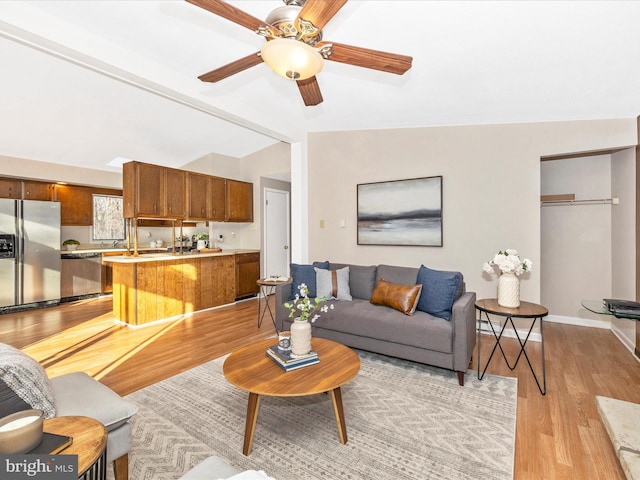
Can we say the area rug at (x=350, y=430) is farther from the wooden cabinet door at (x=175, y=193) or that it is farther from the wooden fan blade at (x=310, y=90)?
the wooden cabinet door at (x=175, y=193)

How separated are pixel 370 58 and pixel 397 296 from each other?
2068 millimetres

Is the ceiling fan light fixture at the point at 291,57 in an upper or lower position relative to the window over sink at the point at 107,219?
upper

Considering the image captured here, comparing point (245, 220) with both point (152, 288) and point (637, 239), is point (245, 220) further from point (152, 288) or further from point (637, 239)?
point (637, 239)

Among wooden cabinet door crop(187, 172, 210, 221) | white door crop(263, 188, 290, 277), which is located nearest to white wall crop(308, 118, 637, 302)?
white door crop(263, 188, 290, 277)

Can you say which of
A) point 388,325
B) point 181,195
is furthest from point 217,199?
point 388,325

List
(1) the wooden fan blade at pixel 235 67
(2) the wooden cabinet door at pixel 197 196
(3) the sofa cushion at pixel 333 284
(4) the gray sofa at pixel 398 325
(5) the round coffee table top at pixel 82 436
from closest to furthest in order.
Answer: (5) the round coffee table top at pixel 82 436 → (1) the wooden fan blade at pixel 235 67 → (4) the gray sofa at pixel 398 325 → (3) the sofa cushion at pixel 333 284 → (2) the wooden cabinet door at pixel 197 196

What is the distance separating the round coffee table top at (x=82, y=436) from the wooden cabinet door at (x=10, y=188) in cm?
625

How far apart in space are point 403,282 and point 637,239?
230cm

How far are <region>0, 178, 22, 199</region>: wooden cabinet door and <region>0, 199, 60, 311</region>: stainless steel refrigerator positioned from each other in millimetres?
509

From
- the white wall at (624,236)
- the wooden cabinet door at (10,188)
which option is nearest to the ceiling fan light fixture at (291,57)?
the white wall at (624,236)

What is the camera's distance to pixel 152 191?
4.83 metres

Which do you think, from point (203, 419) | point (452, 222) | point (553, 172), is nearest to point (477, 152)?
point (452, 222)

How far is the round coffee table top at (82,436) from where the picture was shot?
0.99m

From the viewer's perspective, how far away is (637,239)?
3.18 meters
